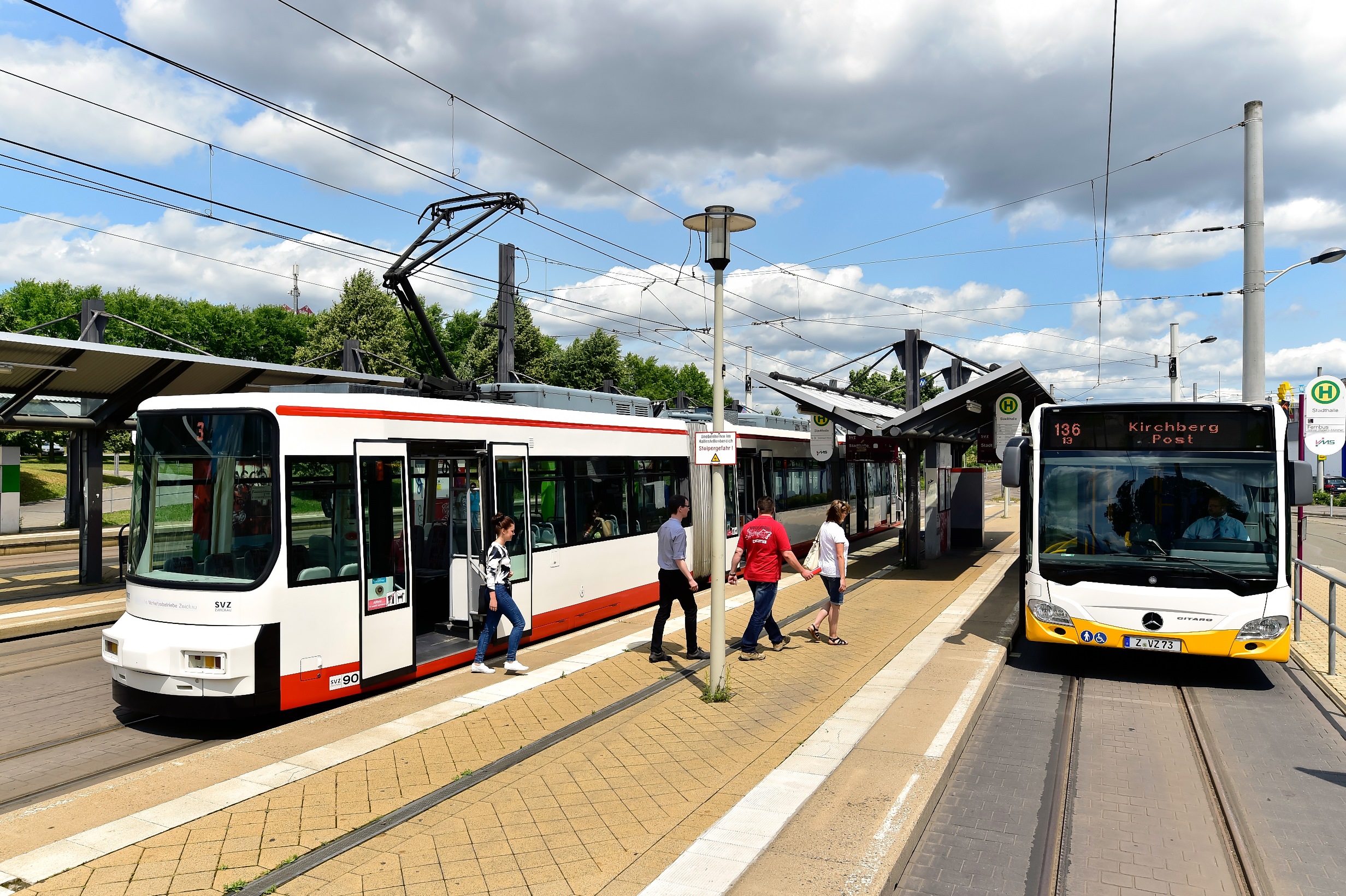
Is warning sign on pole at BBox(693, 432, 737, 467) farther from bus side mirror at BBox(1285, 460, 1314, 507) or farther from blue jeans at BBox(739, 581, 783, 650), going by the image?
bus side mirror at BBox(1285, 460, 1314, 507)

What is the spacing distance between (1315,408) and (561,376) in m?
41.7

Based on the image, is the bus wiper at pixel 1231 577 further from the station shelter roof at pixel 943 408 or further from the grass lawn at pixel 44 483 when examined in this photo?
the grass lawn at pixel 44 483

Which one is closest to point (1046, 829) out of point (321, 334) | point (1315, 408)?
point (1315, 408)

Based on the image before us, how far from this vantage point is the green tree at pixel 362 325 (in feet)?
156

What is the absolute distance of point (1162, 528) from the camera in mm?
9000

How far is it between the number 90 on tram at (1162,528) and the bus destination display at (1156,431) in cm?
1

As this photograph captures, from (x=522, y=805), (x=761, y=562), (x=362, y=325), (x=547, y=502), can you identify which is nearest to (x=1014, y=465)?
(x=761, y=562)

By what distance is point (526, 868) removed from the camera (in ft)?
15.7

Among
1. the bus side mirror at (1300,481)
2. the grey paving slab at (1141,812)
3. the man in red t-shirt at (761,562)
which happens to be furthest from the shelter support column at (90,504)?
the bus side mirror at (1300,481)

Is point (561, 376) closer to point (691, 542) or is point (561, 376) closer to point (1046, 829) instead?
point (691, 542)

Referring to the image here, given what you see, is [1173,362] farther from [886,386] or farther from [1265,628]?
[886,386]

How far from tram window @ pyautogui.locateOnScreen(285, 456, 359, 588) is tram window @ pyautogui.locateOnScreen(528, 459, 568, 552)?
9.11 feet

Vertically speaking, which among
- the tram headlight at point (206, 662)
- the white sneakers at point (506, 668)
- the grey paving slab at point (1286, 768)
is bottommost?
the grey paving slab at point (1286, 768)

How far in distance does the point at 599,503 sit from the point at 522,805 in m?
6.56
